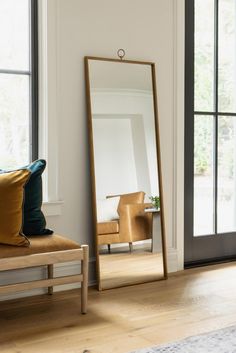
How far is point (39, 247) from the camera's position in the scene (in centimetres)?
318

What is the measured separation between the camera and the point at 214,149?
4.80 m


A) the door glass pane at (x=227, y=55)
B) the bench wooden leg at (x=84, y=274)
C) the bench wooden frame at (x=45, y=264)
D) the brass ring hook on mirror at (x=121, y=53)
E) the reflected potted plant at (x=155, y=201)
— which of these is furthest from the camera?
the door glass pane at (x=227, y=55)

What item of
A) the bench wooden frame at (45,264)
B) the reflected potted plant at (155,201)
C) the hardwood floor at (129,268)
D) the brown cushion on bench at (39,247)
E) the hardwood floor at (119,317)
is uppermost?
the reflected potted plant at (155,201)

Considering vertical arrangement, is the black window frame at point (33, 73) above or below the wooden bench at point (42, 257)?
above

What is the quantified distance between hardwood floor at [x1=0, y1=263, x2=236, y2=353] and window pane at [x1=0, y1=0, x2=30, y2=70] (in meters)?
1.64

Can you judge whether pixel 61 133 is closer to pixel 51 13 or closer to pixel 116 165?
pixel 116 165

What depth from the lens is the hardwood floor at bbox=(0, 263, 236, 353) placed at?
113 inches

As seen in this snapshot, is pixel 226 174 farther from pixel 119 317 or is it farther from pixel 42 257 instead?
pixel 42 257

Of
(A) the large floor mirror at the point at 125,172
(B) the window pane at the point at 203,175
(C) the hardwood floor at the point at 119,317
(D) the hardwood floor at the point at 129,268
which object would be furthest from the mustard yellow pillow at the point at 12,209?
(B) the window pane at the point at 203,175

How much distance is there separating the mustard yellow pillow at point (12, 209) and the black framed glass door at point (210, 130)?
6.01 ft

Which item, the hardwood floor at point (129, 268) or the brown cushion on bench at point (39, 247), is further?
the hardwood floor at point (129, 268)

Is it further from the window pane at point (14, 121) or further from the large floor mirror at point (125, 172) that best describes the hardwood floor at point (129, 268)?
the window pane at point (14, 121)

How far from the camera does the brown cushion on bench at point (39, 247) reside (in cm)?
306

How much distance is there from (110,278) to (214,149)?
1.57 metres
